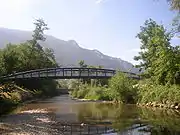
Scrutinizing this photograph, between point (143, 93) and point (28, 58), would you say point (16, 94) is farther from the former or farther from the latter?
point (28, 58)

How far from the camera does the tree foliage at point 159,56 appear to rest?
43438mm

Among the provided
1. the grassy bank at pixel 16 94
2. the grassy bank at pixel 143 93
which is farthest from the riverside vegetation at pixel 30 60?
the grassy bank at pixel 143 93

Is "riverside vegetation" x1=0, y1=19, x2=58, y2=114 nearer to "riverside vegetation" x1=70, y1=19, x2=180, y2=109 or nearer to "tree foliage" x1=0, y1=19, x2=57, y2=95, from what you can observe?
"tree foliage" x1=0, y1=19, x2=57, y2=95

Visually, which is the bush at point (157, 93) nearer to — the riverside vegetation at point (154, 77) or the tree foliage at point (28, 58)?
the riverside vegetation at point (154, 77)

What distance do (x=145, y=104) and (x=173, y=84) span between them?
636 cm

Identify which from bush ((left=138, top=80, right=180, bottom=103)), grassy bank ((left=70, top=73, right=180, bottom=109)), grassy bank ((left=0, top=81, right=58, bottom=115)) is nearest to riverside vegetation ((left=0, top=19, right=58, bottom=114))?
grassy bank ((left=0, top=81, right=58, bottom=115))

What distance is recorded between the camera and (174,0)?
69.3ft

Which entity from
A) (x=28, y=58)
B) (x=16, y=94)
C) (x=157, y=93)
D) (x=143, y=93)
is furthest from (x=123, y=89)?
(x=28, y=58)

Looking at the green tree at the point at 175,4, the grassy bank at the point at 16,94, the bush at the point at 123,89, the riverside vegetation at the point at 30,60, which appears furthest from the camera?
the riverside vegetation at the point at 30,60

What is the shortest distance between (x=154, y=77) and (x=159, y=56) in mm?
4034

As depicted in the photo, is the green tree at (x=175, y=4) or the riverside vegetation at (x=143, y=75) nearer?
the green tree at (x=175, y=4)

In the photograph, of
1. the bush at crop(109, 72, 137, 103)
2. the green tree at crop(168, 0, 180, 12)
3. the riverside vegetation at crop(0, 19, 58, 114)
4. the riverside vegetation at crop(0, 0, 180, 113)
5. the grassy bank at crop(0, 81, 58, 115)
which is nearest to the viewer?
the green tree at crop(168, 0, 180, 12)

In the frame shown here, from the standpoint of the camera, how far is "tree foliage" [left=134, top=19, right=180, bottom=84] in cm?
4344

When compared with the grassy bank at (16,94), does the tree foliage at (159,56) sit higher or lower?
higher
